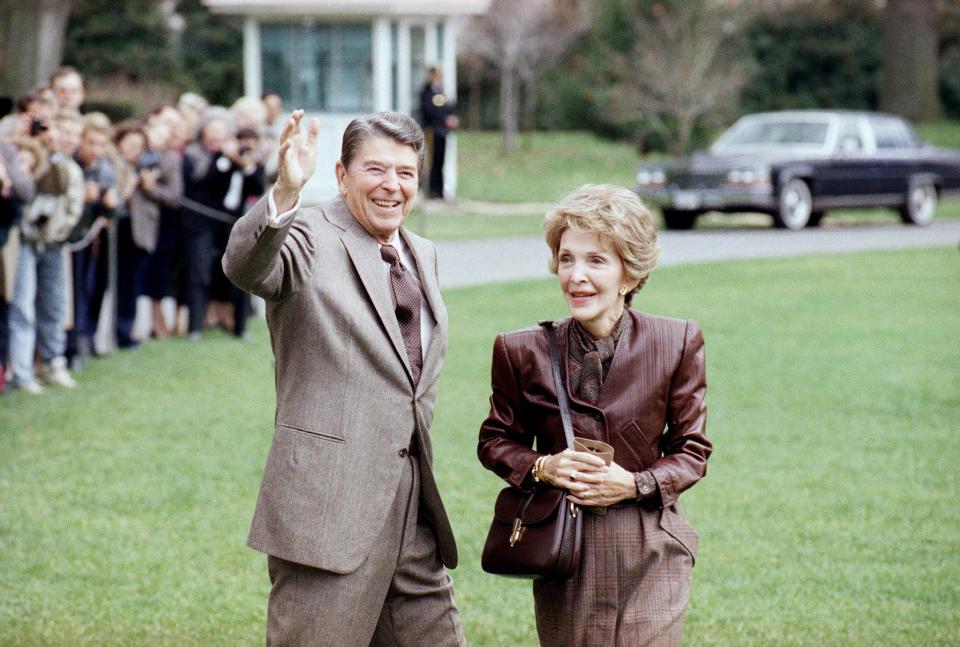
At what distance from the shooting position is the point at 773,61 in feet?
137

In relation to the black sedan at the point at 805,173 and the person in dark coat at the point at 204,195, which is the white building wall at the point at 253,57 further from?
the person in dark coat at the point at 204,195

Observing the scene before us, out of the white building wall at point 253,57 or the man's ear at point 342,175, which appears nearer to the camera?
the man's ear at point 342,175

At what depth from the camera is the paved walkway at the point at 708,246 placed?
17536 mm

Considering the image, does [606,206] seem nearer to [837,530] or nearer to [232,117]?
[837,530]

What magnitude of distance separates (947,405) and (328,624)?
7511mm

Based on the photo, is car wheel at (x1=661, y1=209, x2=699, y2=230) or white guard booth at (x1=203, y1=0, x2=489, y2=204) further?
white guard booth at (x1=203, y1=0, x2=489, y2=204)

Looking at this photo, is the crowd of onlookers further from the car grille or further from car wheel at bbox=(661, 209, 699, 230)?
car wheel at bbox=(661, 209, 699, 230)

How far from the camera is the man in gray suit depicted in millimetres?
3588

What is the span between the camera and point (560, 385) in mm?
3598

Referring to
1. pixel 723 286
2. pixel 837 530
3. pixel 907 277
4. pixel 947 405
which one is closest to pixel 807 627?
pixel 837 530

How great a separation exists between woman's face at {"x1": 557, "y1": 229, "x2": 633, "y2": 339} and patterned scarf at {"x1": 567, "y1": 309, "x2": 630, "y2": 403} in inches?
1.5

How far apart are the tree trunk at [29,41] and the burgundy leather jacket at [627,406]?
2026 centimetres

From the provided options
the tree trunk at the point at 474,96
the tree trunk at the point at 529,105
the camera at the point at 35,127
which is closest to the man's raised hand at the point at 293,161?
the camera at the point at 35,127

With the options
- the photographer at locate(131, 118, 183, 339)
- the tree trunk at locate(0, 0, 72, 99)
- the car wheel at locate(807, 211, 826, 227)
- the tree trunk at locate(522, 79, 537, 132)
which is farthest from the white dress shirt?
the tree trunk at locate(522, 79, 537, 132)
